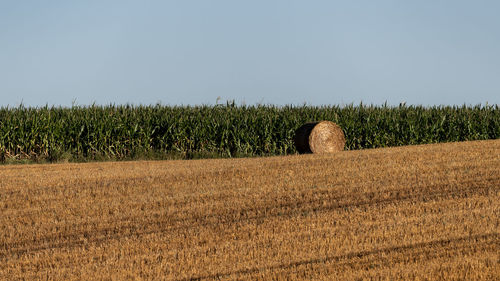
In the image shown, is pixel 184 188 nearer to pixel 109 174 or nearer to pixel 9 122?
pixel 109 174

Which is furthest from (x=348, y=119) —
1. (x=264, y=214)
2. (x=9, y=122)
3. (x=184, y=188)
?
(x=264, y=214)

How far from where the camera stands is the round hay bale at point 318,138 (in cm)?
2375

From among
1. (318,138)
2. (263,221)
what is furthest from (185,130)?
(263,221)

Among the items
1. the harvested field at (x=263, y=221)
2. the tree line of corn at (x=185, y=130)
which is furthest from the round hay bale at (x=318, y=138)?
the harvested field at (x=263, y=221)

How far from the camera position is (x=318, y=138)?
2392cm

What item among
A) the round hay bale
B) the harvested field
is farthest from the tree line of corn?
the harvested field

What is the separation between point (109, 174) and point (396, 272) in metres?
11.4

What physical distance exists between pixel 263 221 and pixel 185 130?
17.4 meters

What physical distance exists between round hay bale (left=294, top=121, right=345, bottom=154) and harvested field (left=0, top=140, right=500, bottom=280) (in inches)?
215

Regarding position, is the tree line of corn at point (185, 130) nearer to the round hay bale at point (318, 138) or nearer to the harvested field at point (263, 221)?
the round hay bale at point (318, 138)

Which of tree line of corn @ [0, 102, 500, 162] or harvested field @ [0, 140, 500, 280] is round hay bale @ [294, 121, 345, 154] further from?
harvested field @ [0, 140, 500, 280]

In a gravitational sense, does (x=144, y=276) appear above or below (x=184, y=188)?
below

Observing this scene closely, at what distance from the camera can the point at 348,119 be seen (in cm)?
3062

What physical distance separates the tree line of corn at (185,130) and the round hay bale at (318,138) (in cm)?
437
